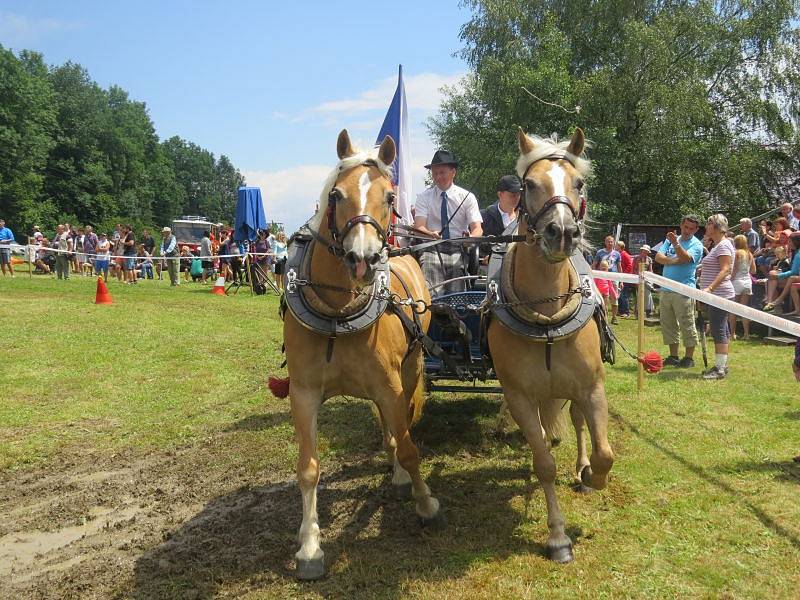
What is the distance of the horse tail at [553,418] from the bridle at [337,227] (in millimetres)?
1873

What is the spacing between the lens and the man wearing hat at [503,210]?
5570 millimetres

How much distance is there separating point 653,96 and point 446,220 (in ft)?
61.9

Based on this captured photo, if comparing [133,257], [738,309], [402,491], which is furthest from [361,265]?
[133,257]

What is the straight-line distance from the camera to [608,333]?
4062 mm

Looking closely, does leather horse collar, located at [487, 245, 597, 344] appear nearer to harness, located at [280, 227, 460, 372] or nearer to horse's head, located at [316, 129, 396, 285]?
harness, located at [280, 227, 460, 372]

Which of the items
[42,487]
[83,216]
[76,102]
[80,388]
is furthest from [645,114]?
[76,102]

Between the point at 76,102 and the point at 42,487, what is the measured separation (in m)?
59.8

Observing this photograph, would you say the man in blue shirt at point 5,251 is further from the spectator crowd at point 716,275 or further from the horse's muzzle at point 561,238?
the horse's muzzle at point 561,238

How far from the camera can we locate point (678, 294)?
8586 millimetres

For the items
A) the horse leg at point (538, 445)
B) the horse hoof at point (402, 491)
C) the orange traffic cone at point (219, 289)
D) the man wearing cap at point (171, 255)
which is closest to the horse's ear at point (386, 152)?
the horse leg at point (538, 445)

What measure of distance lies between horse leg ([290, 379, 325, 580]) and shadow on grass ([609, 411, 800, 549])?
2.59 metres

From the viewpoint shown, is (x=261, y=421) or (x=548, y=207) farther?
(x=261, y=421)

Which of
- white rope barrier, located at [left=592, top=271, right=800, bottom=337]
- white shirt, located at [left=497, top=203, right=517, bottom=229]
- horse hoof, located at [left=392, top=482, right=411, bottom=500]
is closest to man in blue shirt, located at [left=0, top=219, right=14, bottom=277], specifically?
white shirt, located at [left=497, top=203, right=517, bottom=229]

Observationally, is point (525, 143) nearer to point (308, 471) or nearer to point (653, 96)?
point (308, 471)
